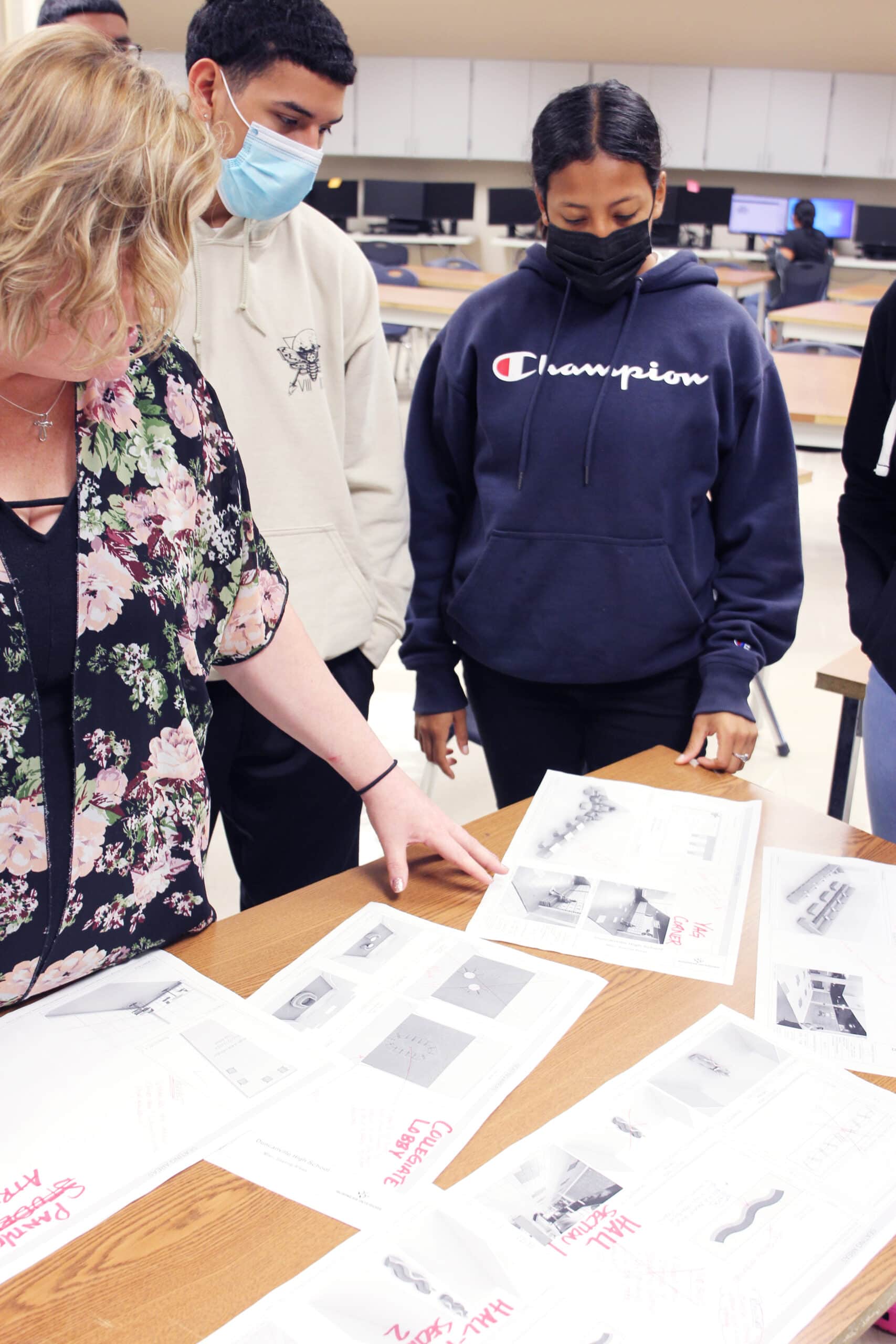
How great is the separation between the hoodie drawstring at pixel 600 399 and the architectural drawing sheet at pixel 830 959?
56 cm

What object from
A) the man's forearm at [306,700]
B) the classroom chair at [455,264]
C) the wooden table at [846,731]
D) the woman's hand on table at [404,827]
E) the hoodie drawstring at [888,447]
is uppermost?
the classroom chair at [455,264]

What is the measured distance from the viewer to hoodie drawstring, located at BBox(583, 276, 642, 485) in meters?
1.45

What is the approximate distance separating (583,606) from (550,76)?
10.1m

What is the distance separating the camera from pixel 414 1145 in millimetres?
803

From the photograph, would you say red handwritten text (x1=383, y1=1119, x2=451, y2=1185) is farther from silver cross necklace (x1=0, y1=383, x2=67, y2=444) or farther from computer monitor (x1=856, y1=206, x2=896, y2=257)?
computer monitor (x1=856, y1=206, x2=896, y2=257)

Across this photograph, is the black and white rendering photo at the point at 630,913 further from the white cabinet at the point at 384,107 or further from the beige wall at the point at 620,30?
the white cabinet at the point at 384,107

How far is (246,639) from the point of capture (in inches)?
41.0

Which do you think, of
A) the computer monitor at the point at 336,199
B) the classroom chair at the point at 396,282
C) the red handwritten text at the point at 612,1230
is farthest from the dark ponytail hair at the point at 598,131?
the computer monitor at the point at 336,199

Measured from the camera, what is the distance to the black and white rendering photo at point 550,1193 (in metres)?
0.74

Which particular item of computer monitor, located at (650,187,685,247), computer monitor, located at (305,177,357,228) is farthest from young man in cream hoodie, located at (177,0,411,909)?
computer monitor, located at (305,177,357,228)

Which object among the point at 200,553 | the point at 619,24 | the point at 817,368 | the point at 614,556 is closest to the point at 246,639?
the point at 200,553

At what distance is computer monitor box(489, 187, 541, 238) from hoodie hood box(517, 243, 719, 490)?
349 inches

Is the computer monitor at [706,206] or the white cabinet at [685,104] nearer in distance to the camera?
the computer monitor at [706,206]

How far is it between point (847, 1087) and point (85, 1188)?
0.57 metres
